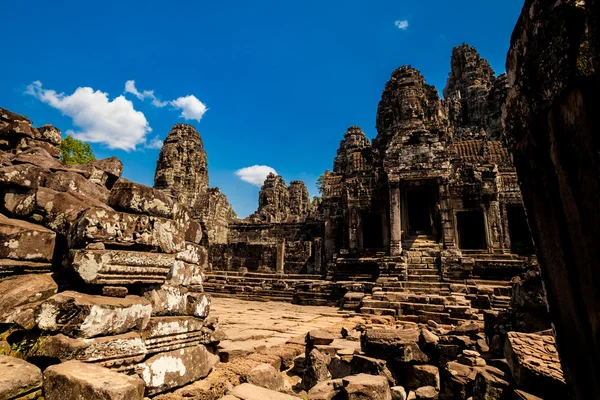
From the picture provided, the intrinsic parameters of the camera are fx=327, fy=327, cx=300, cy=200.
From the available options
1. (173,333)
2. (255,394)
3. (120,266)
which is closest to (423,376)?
(255,394)

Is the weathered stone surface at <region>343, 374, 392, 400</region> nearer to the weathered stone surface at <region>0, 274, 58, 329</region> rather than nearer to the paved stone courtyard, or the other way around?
the paved stone courtyard

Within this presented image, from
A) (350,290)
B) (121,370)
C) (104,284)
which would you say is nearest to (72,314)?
(104,284)

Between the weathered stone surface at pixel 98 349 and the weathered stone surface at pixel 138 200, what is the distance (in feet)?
3.68

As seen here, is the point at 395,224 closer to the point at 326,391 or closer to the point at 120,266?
the point at 326,391

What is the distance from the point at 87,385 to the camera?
6.15ft

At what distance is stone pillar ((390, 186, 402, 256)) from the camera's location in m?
14.0

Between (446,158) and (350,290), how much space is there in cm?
766

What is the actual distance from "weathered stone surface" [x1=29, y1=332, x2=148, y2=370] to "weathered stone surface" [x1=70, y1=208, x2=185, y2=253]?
752 mm

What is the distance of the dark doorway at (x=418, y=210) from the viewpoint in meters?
17.6

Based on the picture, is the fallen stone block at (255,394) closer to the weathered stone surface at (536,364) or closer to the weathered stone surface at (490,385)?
the weathered stone surface at (490,385)

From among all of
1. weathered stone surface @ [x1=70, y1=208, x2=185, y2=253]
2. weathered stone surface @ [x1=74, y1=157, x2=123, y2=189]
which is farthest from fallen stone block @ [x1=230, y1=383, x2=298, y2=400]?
weathered stone surface @ [x1=74, y1=157, x2=123, y2=189]

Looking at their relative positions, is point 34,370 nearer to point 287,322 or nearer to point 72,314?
point 72,314

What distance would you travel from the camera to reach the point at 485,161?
53.3 feet

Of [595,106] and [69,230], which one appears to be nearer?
[595,106]
